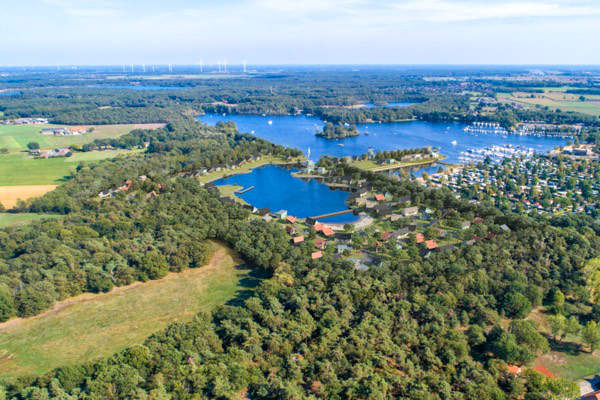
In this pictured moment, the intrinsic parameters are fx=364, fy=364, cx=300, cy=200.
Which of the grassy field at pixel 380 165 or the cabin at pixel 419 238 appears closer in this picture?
the cabin at pixel 419 238

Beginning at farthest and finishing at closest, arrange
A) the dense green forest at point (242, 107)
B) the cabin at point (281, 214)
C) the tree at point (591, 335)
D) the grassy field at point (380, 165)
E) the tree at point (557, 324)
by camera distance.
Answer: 1. the dense green forest at point (242, 107)
2. the grassy field at point (380, 165)
3. the cabin at point (281, 214)
4. the tree at point (557, 324)
5. the tree at point (591, 335)

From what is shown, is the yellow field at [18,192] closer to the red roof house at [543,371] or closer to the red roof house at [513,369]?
the red roof house at [513,369]

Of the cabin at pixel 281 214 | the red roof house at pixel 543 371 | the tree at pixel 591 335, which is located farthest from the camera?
the cabin at pixel 281 214

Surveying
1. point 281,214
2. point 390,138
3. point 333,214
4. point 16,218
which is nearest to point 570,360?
point 333,214

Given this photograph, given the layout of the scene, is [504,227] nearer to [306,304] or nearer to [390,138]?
[306,304]

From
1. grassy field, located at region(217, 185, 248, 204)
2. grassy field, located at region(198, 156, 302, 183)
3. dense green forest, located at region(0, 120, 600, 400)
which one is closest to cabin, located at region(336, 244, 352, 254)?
dense green forest, located at region(0, 120, 600, 400)

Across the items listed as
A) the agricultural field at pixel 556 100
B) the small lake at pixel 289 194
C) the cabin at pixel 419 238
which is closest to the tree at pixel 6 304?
the small lake at pixel 289 194

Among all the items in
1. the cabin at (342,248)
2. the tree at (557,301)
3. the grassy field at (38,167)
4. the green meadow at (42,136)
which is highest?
the green meadow at (42,136)

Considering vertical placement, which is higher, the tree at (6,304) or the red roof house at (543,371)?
the tree at (6,304)

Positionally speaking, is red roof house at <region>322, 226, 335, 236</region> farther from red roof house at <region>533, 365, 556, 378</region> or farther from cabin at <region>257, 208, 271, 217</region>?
red roof house at <region>533, 365, 556, 378</region>
